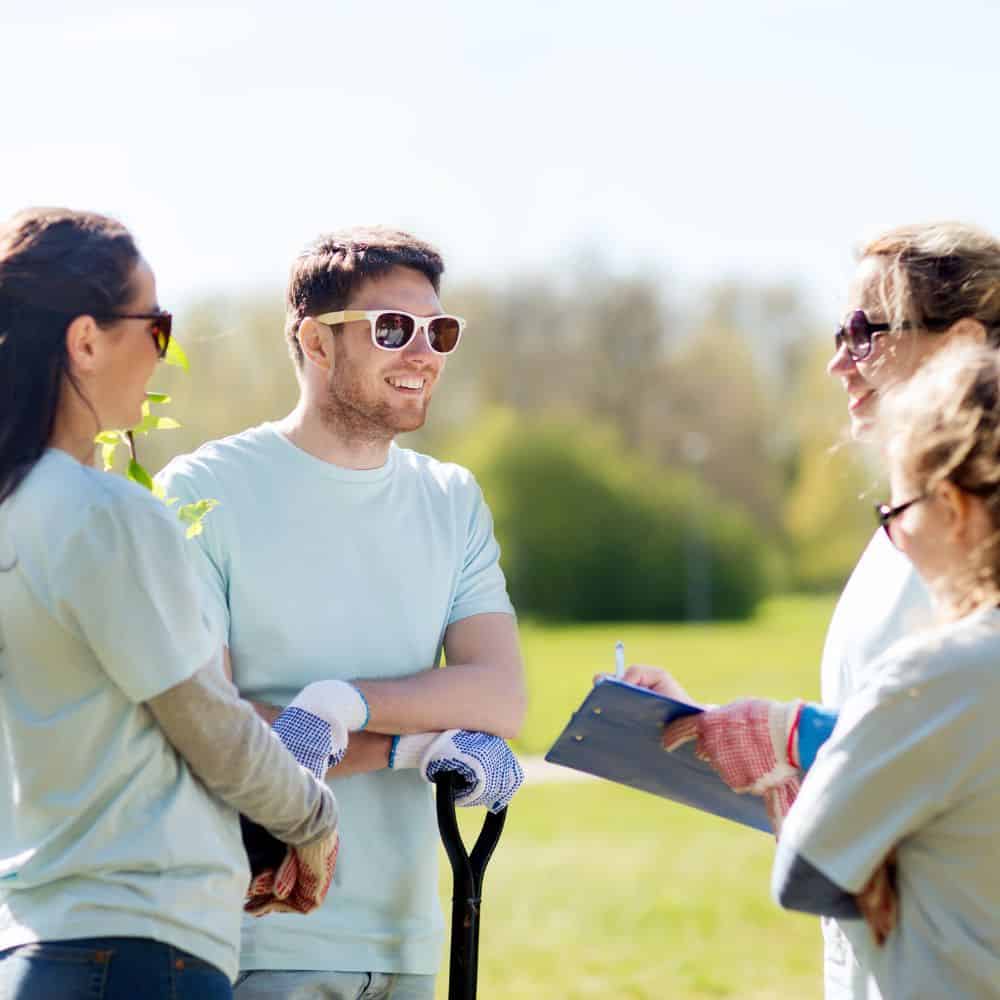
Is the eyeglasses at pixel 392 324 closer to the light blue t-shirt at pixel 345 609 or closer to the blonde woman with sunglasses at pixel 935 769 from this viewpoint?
the light blue t-shirt at pixel 345 609

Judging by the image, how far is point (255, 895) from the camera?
2357mm

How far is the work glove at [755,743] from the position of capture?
2.39 meters

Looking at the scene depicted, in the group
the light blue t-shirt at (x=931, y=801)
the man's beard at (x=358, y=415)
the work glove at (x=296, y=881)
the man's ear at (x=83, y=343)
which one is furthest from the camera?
the man's beard at (x=358, y=415)

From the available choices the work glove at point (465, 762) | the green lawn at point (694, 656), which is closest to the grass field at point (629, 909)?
the work glove at point (465, 762)

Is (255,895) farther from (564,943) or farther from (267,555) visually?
(564,943)

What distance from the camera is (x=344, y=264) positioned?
308cm

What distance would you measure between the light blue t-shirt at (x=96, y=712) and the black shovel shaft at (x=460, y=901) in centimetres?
76

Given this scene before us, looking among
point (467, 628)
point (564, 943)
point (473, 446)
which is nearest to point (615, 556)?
point (473, 446)

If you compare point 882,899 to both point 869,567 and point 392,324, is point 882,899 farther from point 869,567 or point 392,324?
point 392,324

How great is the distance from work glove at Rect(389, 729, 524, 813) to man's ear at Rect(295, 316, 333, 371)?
2.61 ft

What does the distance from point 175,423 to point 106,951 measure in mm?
1064

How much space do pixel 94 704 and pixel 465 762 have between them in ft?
3.01

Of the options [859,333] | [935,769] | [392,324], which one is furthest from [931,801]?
[392,324]

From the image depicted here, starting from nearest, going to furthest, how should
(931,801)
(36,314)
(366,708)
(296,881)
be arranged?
(931,801) → (36,314) → (296,881) → (366,708)
